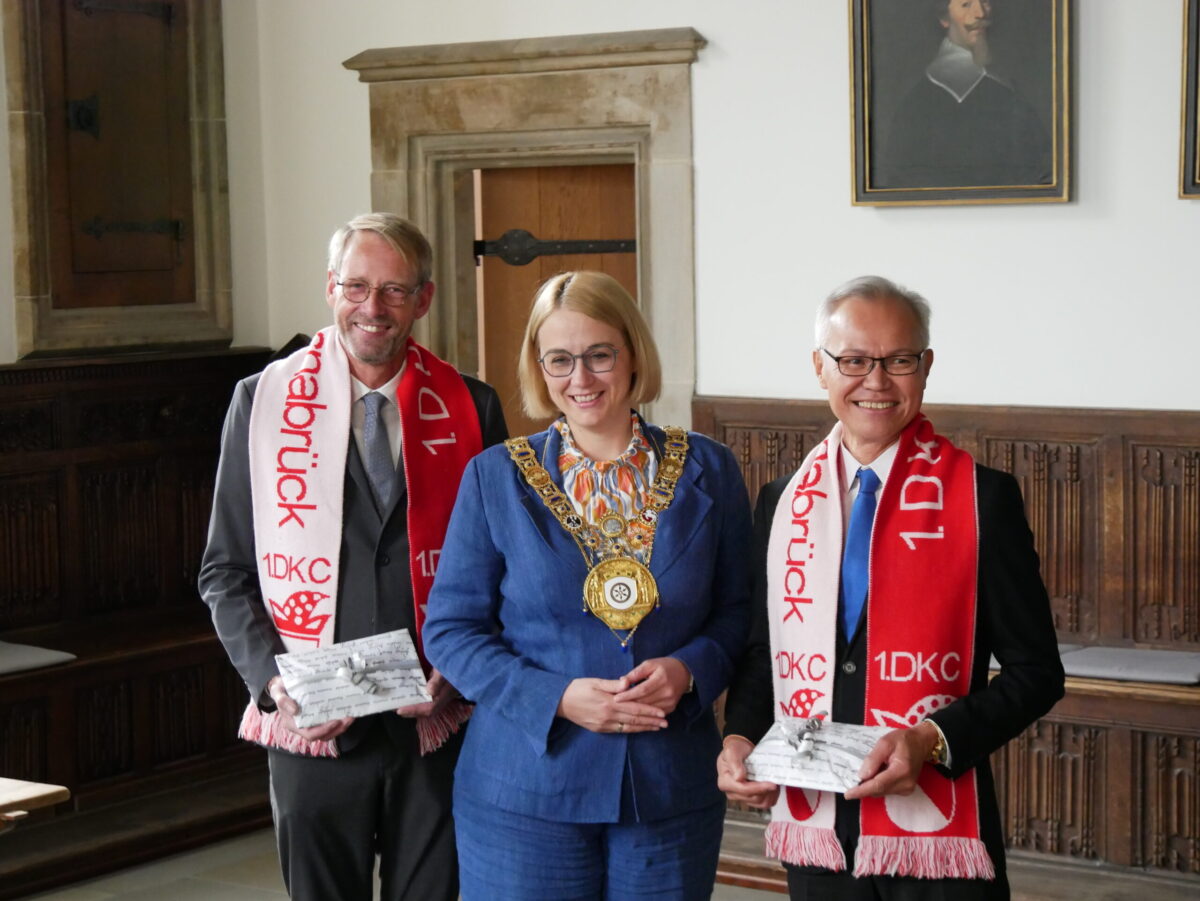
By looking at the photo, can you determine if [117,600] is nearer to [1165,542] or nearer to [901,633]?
[1165,542]

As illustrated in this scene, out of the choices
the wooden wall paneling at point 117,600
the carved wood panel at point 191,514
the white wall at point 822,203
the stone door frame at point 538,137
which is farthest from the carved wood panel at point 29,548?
the stone door frame at point 538,137

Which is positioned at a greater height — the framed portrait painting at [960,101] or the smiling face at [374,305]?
the framed portrait painting at [960,101]

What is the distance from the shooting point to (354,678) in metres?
2.62

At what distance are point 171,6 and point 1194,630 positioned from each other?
12.1ft

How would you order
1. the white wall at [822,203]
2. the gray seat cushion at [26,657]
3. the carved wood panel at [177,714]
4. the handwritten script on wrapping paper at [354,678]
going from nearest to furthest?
the handwritten script on wrapping paper at [354,678], the white wall at [822,203], the gray seat cushion at [26,657], the carved wood panel at [177,714]

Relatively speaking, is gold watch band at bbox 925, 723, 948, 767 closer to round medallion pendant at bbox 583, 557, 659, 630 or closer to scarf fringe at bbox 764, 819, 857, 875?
scarf fringe at bbox 764, 819, 857, 875

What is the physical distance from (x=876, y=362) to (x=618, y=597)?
0.48 meters

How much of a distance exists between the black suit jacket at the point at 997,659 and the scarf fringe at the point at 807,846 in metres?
0.02

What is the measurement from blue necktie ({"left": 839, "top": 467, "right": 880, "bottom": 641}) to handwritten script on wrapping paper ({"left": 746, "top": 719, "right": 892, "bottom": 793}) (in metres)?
0.14

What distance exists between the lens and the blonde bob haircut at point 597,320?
2.45 meters

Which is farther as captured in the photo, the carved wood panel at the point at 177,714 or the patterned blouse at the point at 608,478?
the carved wood panel at the point at 177,714

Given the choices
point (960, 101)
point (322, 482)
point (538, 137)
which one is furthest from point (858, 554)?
point (538, 137)

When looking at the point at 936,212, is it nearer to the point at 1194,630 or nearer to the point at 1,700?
the point at 1194,630

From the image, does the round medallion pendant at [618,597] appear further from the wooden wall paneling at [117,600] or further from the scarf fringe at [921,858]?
the wooden wall paneling at [117,600]
